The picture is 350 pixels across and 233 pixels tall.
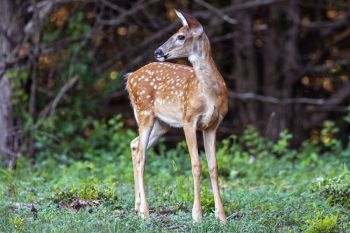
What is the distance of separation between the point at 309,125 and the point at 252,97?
6.66 ft

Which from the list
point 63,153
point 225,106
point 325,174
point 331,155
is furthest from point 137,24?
point 225,106

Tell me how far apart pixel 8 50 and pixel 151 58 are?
2729 mm

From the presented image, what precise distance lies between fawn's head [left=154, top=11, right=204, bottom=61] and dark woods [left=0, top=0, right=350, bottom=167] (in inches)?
204

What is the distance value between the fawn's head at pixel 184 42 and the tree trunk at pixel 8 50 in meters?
5.53

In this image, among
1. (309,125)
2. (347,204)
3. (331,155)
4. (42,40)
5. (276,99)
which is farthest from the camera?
(309,125)

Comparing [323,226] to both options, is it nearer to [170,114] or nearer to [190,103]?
[190,103]

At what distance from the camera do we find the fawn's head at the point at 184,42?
823cm

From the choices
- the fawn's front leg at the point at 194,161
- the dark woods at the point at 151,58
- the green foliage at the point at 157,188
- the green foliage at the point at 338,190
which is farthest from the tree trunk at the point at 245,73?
the fawn's front leg at the point at 194,161

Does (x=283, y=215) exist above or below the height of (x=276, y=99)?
above

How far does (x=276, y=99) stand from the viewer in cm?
1524

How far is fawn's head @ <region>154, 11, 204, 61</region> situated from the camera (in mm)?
8231

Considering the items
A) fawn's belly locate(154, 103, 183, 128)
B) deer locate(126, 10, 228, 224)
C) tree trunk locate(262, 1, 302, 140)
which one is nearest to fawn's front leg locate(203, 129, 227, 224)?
deer locate(126, 10, 228, 224)

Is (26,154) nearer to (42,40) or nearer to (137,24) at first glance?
(42,40)

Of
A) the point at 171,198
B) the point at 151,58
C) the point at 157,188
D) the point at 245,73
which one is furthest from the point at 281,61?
the point at 171,198
